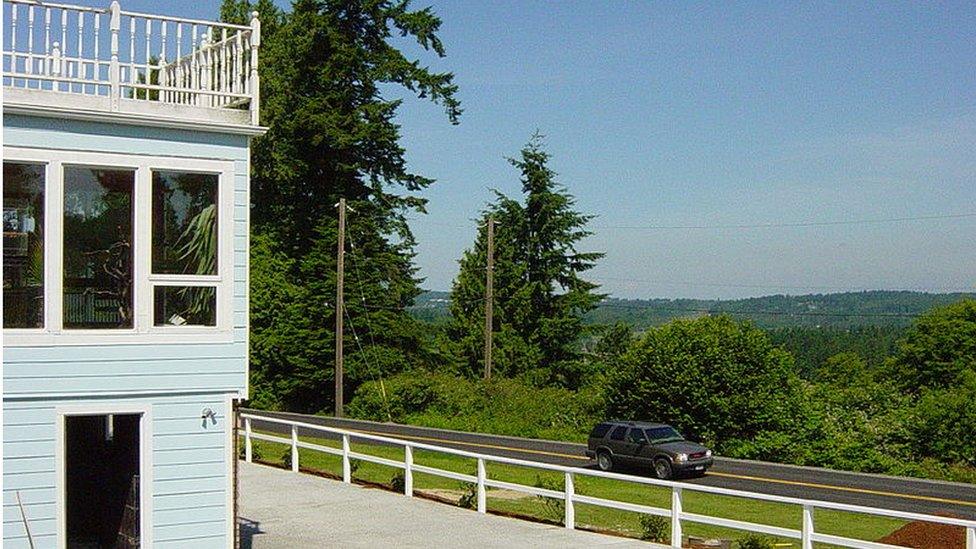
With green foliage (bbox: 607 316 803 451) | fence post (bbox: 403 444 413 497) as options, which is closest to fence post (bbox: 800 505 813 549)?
fence post (bbox: 403 444 413 497)

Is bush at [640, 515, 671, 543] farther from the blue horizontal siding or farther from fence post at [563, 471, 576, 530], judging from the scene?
the blue horizontal siding

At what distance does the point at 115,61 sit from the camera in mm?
12031

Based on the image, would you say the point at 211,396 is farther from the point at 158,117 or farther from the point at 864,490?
the point at 864,490

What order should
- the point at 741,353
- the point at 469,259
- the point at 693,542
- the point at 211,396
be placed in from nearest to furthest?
the point at 211,396, the point at 693,542, the point at 741,353, the point at 469,259

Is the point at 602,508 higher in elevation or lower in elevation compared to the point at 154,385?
lower

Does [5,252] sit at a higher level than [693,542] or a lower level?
higher

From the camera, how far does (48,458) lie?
11789 millimetres

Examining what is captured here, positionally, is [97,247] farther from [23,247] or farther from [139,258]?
[23,247]

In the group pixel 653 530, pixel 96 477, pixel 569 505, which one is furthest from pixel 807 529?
pixel 96 477

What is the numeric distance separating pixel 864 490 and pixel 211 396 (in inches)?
871

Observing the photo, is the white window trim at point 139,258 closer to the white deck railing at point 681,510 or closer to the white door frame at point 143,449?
the white door frame at point 143,449

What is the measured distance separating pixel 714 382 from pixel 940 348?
126 feet

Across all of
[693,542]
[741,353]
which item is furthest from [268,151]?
[693,542]

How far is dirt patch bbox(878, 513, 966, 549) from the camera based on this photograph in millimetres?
18094
